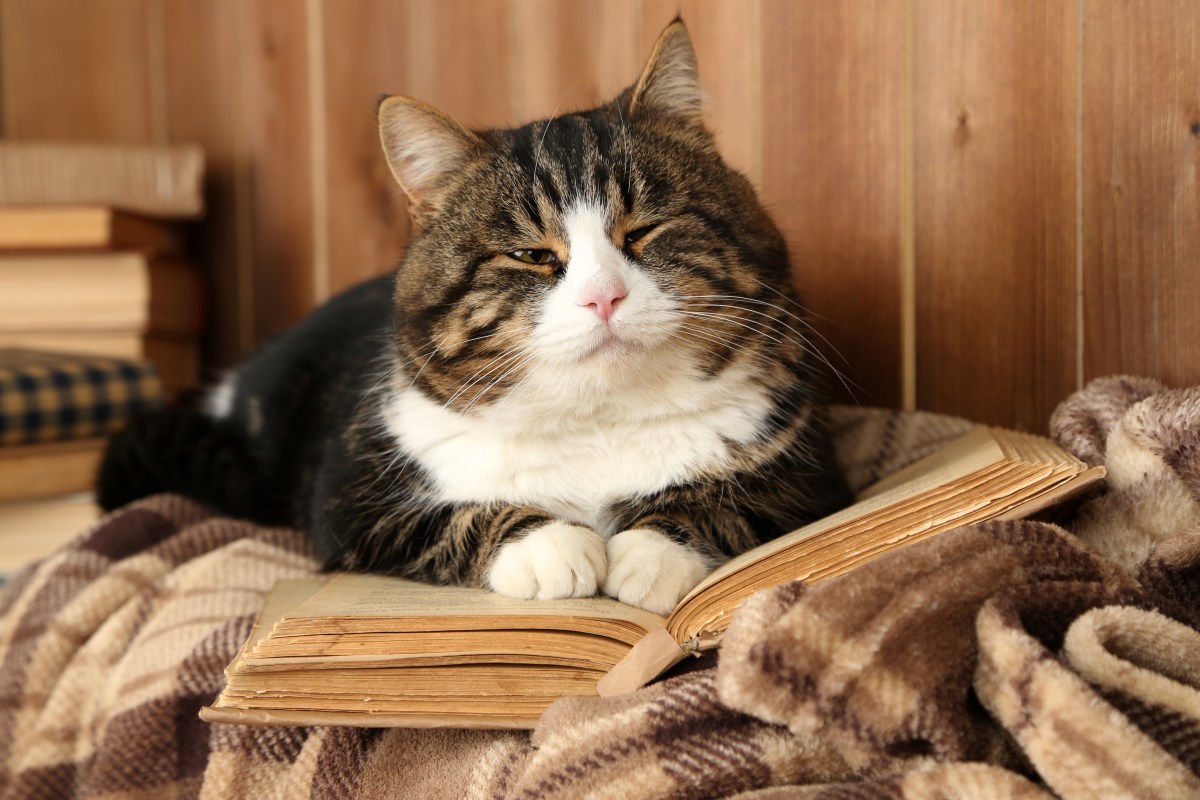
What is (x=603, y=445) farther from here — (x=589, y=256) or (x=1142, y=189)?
(x=1142, y=189)

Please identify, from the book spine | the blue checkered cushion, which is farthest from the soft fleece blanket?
the book spine

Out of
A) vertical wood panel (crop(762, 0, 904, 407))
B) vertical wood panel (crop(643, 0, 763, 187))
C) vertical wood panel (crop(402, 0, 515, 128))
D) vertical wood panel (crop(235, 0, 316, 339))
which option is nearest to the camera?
vertical wood panel (crop(762, 0, 904, 407))

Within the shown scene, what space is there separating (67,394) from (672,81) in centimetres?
113

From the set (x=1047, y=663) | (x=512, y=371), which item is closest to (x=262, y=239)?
(x=512, y=371)

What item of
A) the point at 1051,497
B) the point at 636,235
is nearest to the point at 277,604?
the point at 636,235

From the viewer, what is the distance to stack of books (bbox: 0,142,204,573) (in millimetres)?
1666

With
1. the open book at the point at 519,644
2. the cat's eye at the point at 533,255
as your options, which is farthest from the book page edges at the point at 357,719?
the cat's eye at the point at 533,255

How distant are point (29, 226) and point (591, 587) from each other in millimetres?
1495

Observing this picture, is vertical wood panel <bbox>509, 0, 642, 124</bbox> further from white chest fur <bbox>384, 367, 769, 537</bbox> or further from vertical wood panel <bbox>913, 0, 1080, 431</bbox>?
white chest fur <bbox>384, 367, 769, 537</bbox>

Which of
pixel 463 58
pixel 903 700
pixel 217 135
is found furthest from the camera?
pixel 217 135

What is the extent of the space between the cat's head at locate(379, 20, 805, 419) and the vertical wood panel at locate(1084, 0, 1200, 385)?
12.6 inches

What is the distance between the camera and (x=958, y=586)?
2.28 ft

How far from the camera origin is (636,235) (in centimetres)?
102

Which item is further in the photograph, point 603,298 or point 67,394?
point 67,394
